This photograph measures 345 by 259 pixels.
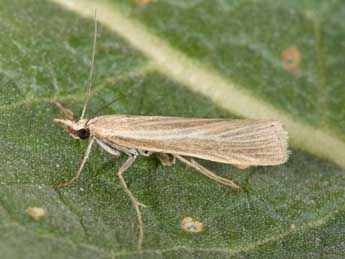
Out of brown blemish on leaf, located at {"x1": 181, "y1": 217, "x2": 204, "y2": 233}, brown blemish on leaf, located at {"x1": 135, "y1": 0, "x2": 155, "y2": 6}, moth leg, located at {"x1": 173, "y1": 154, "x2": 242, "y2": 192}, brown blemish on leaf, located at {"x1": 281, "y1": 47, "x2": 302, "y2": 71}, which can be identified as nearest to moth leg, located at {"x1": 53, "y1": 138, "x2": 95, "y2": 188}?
moth leg, located at {"x1": 173, "y1": 154, "x2": 242, "y2": 192}

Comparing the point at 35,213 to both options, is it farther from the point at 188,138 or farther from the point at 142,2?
the point at 142,2

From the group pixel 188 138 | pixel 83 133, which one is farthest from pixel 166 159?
pixel 83 133

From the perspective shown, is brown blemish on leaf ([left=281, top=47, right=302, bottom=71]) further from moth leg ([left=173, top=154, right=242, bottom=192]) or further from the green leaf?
moth leg ([left=173, top=154, right=242, bottom=192])

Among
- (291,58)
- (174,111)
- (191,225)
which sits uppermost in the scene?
(291,58)

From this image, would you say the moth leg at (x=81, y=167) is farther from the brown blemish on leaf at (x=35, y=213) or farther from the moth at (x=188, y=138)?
the brown blemish on leaf at (x=35, y=213)

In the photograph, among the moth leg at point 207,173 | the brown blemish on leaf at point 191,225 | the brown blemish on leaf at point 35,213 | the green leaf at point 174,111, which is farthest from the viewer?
the moth leg at point 207,173

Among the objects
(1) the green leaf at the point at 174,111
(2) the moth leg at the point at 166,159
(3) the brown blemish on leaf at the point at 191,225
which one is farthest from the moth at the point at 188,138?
(3) the brown blemish on leaf at the point at 191,225
